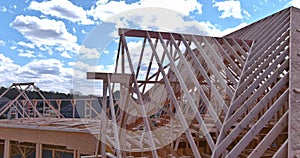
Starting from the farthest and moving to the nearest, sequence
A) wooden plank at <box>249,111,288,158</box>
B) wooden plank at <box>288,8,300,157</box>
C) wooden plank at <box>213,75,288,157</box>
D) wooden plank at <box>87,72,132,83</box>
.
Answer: wooden plank at <box>87,72,132,83</box> → wooden plank at <box>213,75,288,157</box> → wooden plank at <box>249,111,288,158</box> → wooden plank at <box>288,8,300,157</box>

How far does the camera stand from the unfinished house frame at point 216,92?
134 inches

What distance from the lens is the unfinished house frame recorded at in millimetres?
3395

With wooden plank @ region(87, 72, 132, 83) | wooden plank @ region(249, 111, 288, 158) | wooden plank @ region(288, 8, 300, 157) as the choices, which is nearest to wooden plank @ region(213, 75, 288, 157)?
wooden plank @ region(288, 8, 300, 157)

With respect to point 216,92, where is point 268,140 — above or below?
below

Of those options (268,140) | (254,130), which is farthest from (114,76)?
(268,140)

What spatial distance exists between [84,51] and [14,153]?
21.3ft

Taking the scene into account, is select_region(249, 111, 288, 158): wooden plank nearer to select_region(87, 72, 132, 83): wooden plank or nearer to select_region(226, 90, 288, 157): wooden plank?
select_region(226, 90, 288, 157): wooden plank

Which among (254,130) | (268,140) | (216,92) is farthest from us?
(216,92)

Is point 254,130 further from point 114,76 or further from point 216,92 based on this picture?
point 114,76

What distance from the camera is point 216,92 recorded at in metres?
4.31

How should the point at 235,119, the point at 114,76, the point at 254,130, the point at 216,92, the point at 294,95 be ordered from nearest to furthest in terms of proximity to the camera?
the point at 254,130 < the point at 294,95 < the point at 235,119 < the point at 216,92 < the point at 114,76

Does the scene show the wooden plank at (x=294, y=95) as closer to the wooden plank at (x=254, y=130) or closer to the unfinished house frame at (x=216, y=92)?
the unfinished house frame at (x=216, y=92)

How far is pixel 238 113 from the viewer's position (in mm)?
3656

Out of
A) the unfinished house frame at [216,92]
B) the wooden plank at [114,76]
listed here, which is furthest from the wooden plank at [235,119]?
the wooden plank at [114,76]
